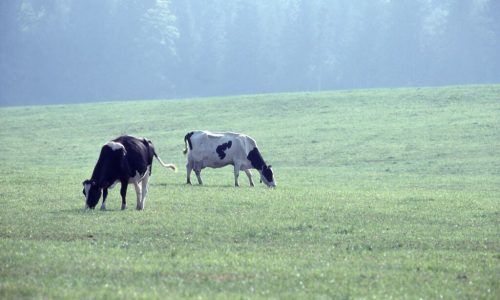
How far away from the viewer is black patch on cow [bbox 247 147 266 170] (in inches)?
1264

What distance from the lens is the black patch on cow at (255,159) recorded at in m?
32.1

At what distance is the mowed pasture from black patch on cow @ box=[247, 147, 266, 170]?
1275 millimetres

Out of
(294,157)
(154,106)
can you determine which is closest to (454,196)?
(294,157)

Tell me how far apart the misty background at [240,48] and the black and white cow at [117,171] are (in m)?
97.9

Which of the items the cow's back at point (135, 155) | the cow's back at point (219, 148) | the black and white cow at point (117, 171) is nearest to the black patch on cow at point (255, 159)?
the cow's back at point (219, 148)

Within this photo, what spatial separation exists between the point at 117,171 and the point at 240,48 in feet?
362

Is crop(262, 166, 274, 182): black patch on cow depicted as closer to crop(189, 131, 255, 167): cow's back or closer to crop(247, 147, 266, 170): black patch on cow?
crop(247, 147, 266, 170): black patch on cow

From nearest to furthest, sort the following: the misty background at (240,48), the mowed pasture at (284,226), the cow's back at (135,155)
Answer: the mowed pasture at (284,226)
the cow's back at (135,155)
the misty background at (240,48)

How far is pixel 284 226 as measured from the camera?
1881 centimetres

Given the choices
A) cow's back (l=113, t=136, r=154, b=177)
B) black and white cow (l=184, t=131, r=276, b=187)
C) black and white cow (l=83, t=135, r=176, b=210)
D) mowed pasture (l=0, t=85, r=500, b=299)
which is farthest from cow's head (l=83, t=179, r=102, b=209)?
black and white cow (l=184, t=131, r=276, b=187)

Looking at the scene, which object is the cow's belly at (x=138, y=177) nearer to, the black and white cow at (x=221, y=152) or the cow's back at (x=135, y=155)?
the cow's back at (x=135, y=155)

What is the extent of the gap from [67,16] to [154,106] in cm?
7393

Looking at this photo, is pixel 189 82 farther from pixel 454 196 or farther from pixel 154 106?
pixel 454 196

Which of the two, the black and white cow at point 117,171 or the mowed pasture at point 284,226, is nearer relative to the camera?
the mowed pasture at point 284,226
